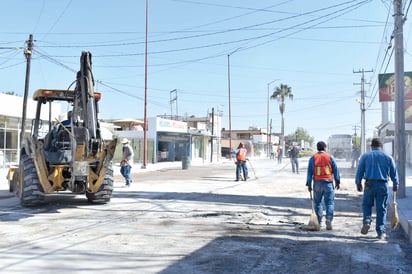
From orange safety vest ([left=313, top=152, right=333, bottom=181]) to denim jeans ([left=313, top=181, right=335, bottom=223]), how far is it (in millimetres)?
96

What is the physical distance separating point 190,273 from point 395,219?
14.0 feet

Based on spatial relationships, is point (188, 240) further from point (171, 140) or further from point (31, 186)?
point (171, 140)

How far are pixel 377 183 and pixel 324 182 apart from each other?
3.28ft

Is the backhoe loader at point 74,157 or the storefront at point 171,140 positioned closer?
the backhoe loader at point 74,157

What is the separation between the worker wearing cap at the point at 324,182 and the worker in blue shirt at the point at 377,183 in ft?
1.87

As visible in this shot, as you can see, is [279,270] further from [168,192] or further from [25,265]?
[168,192]

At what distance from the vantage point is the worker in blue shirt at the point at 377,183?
7364mm

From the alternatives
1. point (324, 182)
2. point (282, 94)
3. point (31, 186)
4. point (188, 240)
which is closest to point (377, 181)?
point (324, 182)

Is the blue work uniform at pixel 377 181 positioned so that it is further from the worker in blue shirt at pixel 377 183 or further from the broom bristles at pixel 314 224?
the broom bristles at pixel 314 224

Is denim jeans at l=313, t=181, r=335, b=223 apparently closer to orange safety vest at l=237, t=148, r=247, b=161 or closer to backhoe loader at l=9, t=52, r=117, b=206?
backhoe loader at l=9, t=52, r=117, b=206

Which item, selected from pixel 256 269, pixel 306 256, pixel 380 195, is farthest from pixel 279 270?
pixel 380 195

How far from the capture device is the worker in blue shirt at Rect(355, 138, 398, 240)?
7.36 meters

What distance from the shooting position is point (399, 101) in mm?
13273

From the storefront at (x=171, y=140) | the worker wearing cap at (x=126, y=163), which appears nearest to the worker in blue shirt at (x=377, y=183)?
the worker wearing cap at (x=126, y=163)
